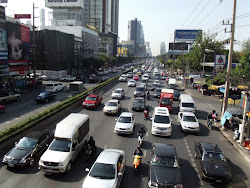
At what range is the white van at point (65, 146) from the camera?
11.8 metres

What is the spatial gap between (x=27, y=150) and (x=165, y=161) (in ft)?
26.6

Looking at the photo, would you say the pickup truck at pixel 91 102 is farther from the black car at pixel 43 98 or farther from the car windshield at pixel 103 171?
the car windshield at pixel 103 171

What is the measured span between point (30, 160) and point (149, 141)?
8.76m

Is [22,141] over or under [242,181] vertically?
over

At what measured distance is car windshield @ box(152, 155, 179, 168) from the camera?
11.7 metres

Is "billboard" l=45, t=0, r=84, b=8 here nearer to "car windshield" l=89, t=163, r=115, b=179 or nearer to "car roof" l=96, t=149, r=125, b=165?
"car roof" l=96, t=149, r=125, b=165

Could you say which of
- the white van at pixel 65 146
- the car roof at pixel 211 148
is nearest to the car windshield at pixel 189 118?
the car roof at pixel 211 148

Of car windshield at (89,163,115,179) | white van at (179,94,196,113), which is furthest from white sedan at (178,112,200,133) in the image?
car windshield at (89,163,115,179)

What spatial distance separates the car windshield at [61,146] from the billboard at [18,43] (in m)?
37.4

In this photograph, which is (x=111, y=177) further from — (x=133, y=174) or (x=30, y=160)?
(x=30, y=160)

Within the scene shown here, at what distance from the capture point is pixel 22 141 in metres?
13.9

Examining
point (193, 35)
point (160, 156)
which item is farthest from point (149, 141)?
point (193, 35)

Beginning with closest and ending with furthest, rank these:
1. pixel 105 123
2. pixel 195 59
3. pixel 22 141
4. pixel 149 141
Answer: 1. pixel 22 141
2. pixel 149 141
3. pixel 105 123
4. pixel 195 59

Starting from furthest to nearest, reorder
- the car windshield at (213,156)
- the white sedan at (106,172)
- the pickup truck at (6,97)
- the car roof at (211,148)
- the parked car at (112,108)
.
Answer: the pickup truck at (6,97) → the parked car at (112,108) → the car roof at (211,148) → the car windshield at (213,156) → the white sedan at (106,172)
